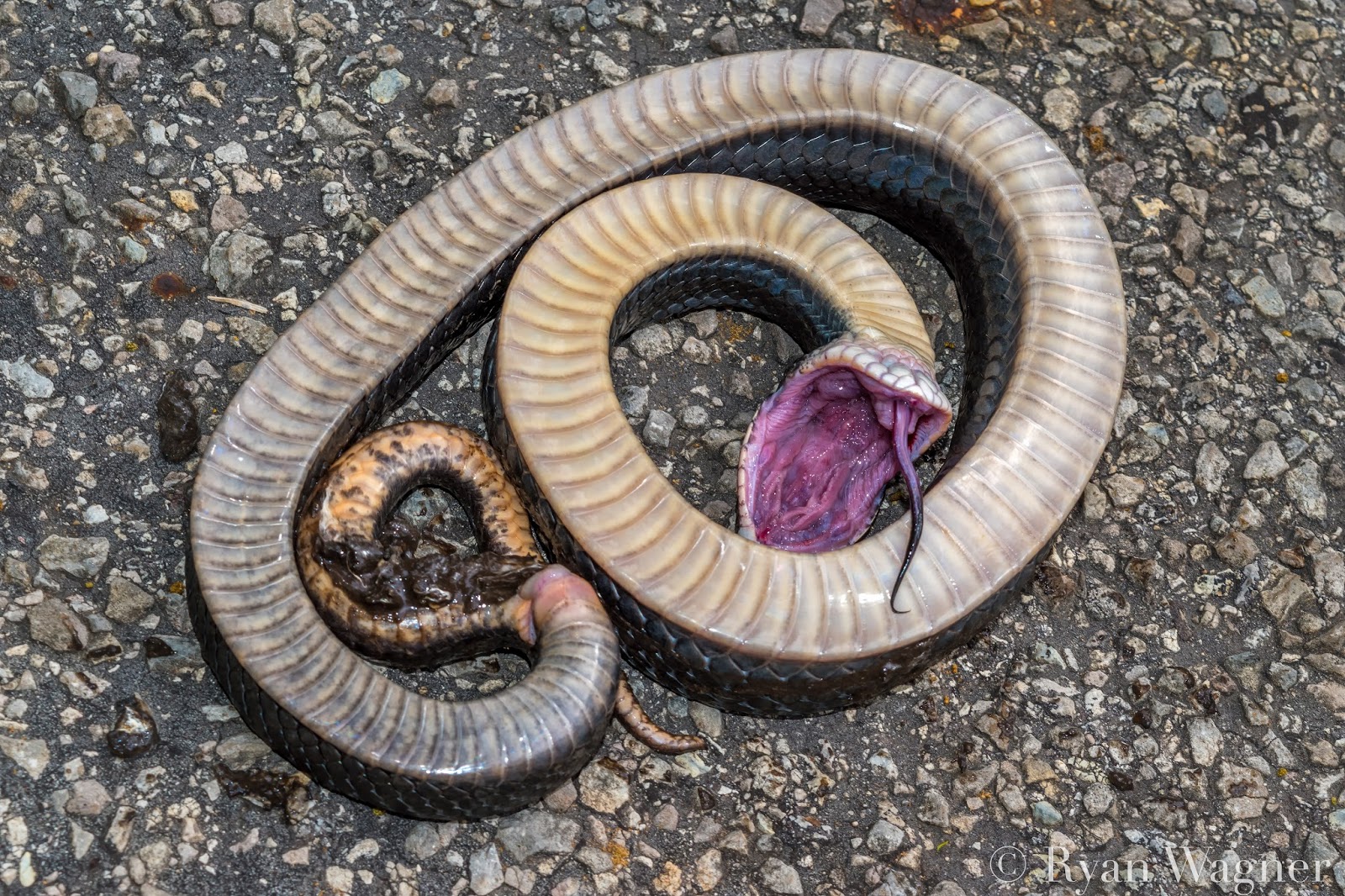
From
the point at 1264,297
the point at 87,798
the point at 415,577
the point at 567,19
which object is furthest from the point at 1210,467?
the point at 87,798

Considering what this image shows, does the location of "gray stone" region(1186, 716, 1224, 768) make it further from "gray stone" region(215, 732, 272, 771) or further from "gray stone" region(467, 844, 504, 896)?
"gray stone" region(215, 732, 272, 771)

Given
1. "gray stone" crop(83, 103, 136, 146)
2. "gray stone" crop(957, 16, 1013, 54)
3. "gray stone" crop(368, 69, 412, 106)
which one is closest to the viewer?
"gray stone" crop(83, 103, 136, 146)

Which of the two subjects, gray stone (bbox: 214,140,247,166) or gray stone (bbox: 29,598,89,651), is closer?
gray stone (bbox: 29,598,89,651)

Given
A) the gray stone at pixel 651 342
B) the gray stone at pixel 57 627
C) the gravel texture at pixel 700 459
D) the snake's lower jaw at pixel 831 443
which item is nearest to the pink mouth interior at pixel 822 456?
the snake's lower jaw at pixel 831 443

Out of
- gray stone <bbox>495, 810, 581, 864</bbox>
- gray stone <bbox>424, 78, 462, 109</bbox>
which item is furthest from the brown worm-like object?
gray stone <bbox>424, 78, 462, 109</bbox>

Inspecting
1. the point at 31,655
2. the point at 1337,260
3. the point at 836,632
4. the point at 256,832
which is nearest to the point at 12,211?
the point at 31,655

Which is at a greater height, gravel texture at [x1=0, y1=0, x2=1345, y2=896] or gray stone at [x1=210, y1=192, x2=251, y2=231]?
gray stone at [x1=210, y1=192, x2=251, y2=231]
